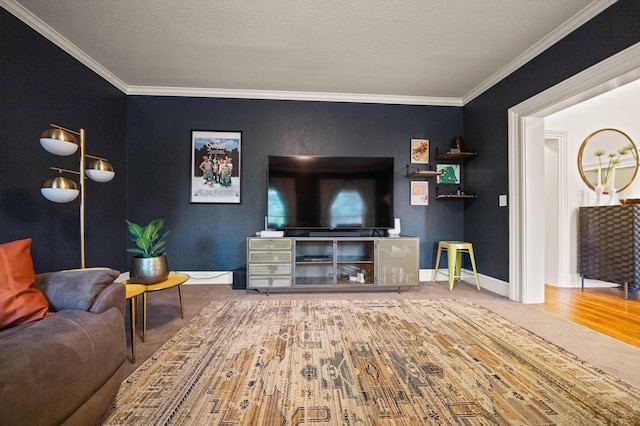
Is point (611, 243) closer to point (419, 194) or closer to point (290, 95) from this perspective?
point (419, 194)

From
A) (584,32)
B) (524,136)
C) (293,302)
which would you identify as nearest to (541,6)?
(584,32)

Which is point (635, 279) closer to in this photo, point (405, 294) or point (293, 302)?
point (405, 294)

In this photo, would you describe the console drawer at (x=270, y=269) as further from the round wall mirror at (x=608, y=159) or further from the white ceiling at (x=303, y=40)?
the round wall mirror at (x=608, y=159)

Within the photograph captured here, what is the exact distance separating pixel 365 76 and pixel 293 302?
2.72 meters

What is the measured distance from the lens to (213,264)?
3.60m

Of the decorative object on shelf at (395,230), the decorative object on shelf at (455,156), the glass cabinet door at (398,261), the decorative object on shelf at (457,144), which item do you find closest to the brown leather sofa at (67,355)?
the glass cabinet door at (398,261)

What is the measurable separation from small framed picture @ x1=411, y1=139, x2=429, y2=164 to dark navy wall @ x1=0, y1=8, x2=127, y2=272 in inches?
153

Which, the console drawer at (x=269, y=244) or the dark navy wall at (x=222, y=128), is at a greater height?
the dark navy wall at (x=222, y=128)

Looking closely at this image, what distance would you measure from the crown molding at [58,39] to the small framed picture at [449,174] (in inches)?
170

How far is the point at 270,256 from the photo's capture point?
3186 millimetres

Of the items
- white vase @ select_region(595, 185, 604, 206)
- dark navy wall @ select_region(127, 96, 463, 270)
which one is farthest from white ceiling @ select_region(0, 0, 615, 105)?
white vase @ select_region(595, 185, 604, 206)

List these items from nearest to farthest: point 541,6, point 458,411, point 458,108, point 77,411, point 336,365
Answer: point 77,411 → point 458,411 → point 336,365 → point 541,6 → point 458,108

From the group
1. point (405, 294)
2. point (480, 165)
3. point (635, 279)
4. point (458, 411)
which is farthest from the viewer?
point (480, 165)

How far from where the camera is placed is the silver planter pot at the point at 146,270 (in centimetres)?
190
